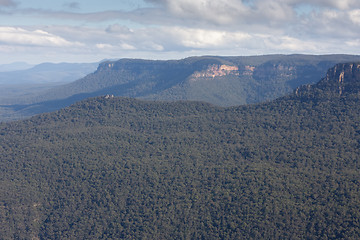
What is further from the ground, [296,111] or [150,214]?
[296,111]

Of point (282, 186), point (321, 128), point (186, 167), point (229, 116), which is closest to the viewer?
point (282, 186)

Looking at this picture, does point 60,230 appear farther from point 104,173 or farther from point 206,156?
point 206,156

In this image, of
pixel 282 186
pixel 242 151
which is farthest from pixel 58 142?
pixel 282 186

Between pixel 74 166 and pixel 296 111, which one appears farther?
pixel 296 111

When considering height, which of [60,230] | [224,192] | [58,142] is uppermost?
[58,142]

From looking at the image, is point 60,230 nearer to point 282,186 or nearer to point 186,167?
point 186,167

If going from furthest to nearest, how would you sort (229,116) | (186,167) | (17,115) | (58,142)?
(17,115) → (229,116) → (58,142) → (186,167)
